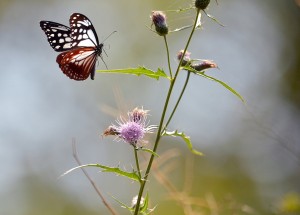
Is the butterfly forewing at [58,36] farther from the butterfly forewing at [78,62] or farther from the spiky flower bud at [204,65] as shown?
the spiky flower bud at [204,65]

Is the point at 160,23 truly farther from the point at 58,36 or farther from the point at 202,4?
the point at 58,36

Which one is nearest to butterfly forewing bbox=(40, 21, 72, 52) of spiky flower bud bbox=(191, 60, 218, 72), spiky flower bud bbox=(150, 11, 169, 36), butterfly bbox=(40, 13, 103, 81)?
butterfly bbox=(40, 13, 103, 81)

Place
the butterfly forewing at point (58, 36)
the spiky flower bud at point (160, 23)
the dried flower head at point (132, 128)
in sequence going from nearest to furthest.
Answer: the dried flower head at point (132, 128), the spiky flower bud at point (160, 23), the butterfly forewing at point (58, 36)

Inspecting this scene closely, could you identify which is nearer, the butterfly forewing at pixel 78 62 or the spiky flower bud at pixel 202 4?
the spiky flower bud at pixel 202 4

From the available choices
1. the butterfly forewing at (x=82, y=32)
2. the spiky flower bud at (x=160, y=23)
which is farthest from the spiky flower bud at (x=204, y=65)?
the butterfly forewing at (x=82, y=32)

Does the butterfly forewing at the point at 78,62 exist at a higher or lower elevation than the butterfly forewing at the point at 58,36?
lower

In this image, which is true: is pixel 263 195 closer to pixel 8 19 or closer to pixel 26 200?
pixel 26 200
